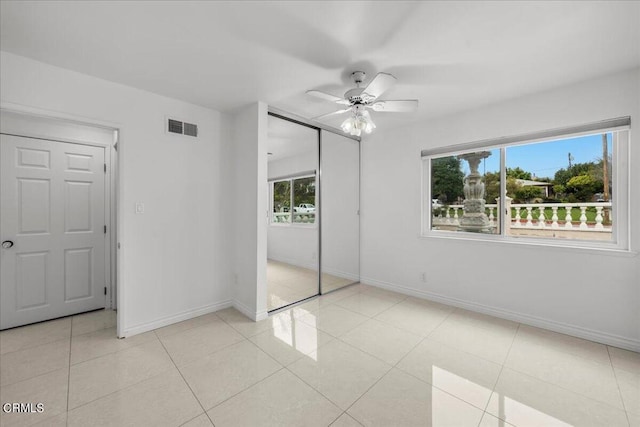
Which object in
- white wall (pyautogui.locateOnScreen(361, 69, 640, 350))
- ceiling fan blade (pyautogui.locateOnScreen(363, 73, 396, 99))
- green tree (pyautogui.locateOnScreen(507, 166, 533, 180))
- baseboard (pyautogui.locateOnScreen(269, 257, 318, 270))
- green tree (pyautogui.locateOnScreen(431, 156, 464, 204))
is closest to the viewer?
ceiling fan blade (pyautogui.locateOnScreen(363, 73, 396, 99))

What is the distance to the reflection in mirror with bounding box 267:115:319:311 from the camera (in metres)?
3.68

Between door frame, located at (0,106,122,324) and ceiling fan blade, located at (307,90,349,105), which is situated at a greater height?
ceiling fan blade, located at (307,90,349,105)

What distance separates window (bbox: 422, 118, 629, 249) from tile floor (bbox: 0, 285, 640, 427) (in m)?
1.06

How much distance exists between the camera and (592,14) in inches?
64.8

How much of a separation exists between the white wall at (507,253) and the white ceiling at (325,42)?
0.29 meters

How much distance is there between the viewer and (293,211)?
4.05 m

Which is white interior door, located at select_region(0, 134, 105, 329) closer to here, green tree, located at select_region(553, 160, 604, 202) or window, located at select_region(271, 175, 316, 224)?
window, located at select_region(271, 175, 316, 224)

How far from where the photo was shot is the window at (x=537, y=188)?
8.07ft

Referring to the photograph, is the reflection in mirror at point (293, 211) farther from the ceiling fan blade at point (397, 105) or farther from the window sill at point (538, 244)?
the window sill at point (538, 244)

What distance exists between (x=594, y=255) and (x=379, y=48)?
8.92 ft

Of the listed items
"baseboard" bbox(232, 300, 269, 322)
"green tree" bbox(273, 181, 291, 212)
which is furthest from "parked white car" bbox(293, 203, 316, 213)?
"baseboard" bbox(232, 300, 269, 322)

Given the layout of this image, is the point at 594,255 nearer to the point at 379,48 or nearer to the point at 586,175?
the point at 586,175

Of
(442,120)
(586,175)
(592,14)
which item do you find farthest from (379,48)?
(586,175)

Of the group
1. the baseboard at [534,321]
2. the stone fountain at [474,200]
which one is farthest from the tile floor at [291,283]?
the stone fountain at [474,200]
